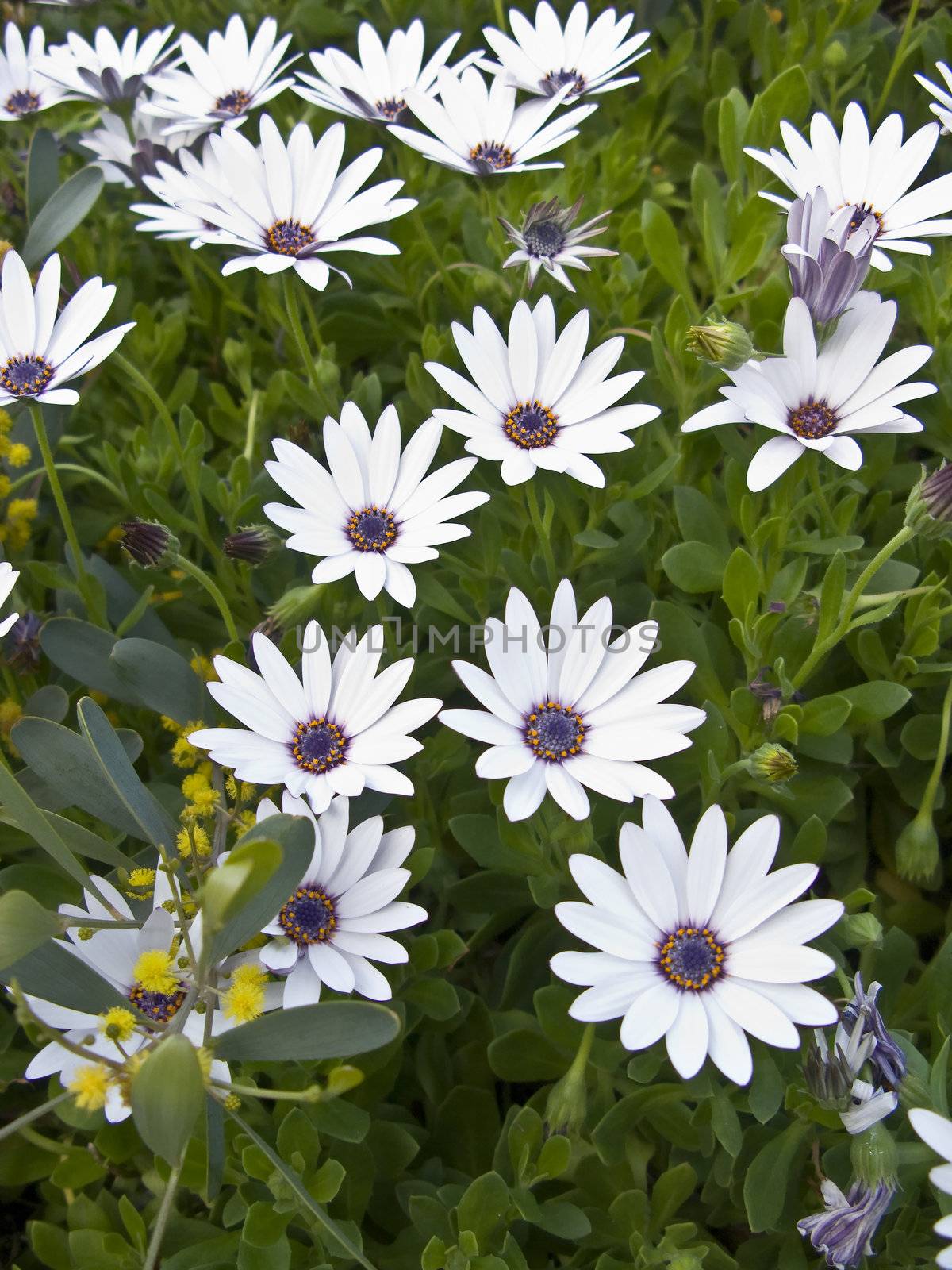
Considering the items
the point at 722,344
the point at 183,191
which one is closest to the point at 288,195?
the point at 183,191

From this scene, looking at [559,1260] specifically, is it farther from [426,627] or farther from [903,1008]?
[426,627]

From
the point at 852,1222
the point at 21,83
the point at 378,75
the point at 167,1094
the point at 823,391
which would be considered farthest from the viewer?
the point at 21,83

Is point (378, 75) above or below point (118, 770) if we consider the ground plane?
above

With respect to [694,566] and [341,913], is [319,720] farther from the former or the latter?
[694,566]

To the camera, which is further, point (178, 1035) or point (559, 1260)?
point (559, 1260)

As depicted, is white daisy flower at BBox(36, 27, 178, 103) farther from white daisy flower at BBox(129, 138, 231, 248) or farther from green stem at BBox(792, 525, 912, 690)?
green stem at BBox(792, 525, 912, 690)

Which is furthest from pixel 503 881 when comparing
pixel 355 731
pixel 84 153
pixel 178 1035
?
pixel 84 153

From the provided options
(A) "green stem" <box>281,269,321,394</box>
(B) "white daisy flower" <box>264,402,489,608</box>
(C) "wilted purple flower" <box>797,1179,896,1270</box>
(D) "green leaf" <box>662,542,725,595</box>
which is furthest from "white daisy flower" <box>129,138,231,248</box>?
(C) "wilted purple flower" <box>797,1179,896,1270</box>
